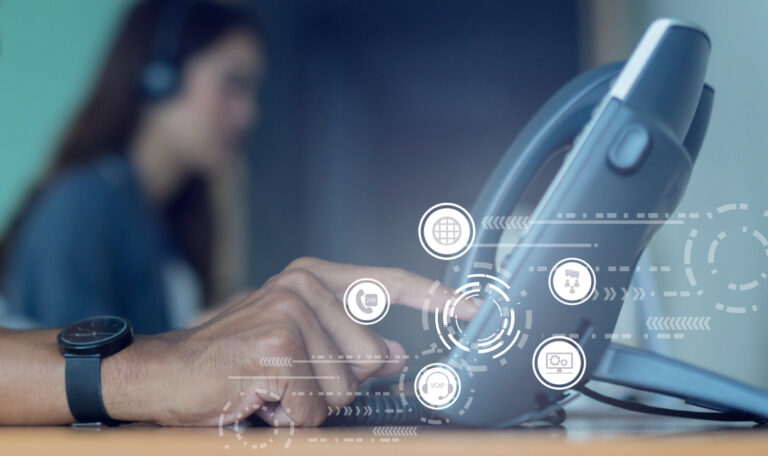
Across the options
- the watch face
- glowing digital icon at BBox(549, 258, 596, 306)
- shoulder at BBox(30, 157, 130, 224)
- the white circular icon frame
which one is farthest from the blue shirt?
glowing digital icon at BBox(549, 258, 596, 306)

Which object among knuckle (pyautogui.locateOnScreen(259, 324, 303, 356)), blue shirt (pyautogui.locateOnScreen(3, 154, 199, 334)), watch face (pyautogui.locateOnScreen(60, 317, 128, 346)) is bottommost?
blue shirt (pyautogui.locateOnScreen(3, 154, 199, 334))

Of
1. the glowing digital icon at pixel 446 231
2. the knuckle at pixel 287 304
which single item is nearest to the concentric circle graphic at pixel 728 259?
the glowing digital icon at pixel 446 231

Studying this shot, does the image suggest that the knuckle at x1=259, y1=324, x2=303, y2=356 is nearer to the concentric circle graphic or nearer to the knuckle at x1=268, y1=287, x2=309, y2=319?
the knuckle at x1=268, y1=287, x2=309, y2=319

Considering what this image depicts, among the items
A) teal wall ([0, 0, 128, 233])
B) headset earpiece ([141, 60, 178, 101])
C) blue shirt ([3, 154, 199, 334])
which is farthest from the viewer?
headset earpiece ([141, 60, 178, 101])

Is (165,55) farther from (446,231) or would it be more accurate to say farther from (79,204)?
(446,231)

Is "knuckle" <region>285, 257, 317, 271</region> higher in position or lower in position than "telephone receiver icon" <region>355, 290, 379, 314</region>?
higher

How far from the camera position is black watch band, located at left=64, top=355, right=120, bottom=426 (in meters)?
0.38

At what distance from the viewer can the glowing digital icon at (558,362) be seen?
37cm

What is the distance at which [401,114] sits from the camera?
0.59 meters

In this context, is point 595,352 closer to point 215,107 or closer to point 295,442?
point 295,442

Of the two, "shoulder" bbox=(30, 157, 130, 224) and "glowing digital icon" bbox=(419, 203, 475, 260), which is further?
"shoulder" bbox=(30, 157, 130, 224)

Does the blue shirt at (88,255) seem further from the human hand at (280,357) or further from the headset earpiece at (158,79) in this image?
the human hand at (280,357)

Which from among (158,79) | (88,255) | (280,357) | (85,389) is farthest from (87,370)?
(158,79)

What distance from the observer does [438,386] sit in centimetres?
36
